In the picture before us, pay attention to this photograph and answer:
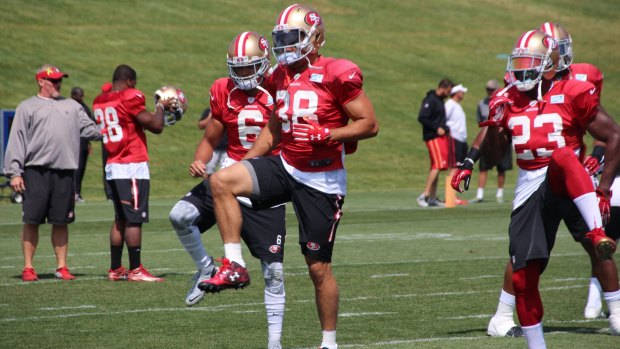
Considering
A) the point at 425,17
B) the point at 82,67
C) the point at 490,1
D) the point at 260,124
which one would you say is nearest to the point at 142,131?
the point at 260,124

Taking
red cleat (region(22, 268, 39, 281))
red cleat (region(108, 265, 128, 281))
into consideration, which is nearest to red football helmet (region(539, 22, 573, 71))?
red cleat (region(108, 265, 128, 281))

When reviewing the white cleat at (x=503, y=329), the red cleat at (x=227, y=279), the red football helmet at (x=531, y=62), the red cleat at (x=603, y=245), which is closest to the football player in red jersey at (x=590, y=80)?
the red football helmet at (x=531, y=62)

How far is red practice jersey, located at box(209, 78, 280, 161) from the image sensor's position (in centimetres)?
805

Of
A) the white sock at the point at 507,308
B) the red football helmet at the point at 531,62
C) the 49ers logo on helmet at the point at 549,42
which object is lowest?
the white sock at the point at 507,308

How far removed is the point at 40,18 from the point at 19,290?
25.9 m

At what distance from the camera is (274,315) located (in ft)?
22.5

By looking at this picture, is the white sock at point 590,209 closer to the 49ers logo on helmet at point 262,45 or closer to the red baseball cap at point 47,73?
the 49ers logo on helmet at point 262,45

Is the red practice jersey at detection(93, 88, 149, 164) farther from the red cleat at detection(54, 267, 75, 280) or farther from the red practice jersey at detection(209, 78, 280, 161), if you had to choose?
the red practice jersey at detection(209, 78, 280, 161)

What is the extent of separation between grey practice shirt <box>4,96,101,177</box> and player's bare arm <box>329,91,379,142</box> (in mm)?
4603

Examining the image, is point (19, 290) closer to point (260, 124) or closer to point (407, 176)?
point (260, 124)

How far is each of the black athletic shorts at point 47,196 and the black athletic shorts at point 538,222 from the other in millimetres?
5419

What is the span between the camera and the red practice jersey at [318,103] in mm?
6707

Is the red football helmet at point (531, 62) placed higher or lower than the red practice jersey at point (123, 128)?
higher

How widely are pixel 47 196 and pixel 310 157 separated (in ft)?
14.9
